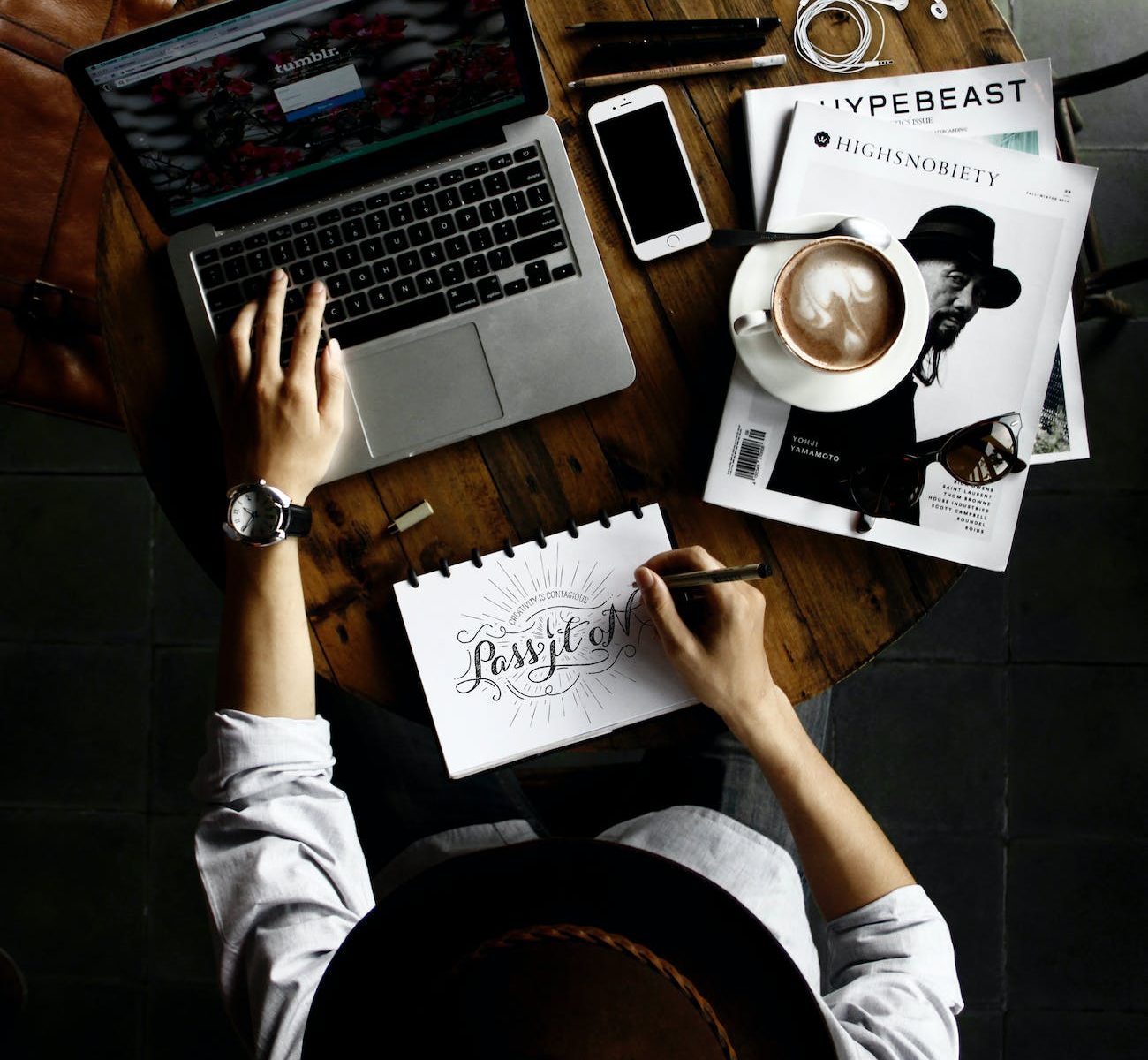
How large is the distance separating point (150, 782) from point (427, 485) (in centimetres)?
111

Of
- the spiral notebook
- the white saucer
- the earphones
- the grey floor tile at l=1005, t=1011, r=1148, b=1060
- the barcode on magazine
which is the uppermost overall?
the earphones

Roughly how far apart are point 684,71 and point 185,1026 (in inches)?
71.1

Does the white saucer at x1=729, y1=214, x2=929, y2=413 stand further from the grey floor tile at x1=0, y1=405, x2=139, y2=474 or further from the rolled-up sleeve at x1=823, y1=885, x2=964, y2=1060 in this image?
the grey floor tile at x1=0, y1=405, x2=139, y2=474

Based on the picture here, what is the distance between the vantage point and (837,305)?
0.87m

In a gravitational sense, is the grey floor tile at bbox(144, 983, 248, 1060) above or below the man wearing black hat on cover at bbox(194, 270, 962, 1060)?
below

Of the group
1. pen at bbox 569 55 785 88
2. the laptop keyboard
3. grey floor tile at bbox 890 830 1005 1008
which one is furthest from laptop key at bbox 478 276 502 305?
grey floor tile at bbox 890 830 1005 1008

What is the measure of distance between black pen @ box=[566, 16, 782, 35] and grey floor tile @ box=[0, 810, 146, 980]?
156 cm

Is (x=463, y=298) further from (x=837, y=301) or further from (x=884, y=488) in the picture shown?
(x=884, y=488)

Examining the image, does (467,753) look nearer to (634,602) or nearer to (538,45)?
(634,602)

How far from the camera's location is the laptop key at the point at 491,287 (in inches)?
37.2

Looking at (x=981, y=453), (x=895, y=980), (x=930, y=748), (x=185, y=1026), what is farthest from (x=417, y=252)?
(x=185, y=1026)

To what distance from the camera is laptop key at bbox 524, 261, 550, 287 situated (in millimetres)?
945

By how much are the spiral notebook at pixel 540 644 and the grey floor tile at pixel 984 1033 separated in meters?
1.18

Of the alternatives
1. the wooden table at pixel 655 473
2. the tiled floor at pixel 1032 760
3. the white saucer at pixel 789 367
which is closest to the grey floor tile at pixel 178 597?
the tiled floor at pixel 1032 760
